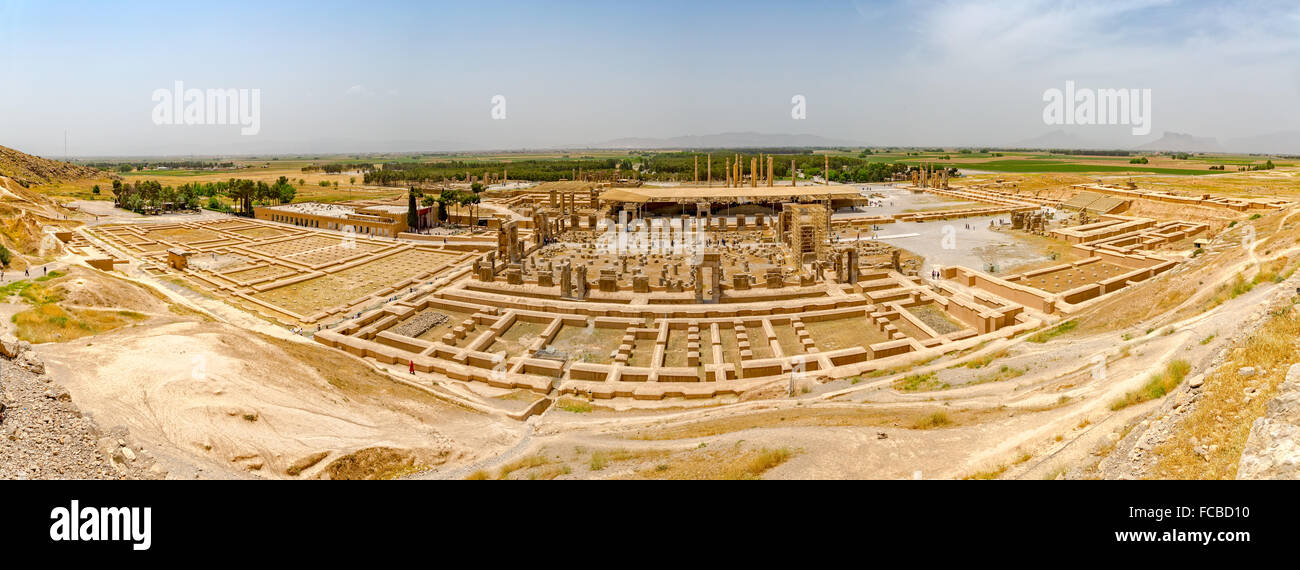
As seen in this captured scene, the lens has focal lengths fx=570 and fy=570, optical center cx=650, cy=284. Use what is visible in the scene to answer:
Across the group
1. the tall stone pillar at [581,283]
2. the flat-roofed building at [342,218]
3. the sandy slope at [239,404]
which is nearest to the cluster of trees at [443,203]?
the flat-roofed building at [342,218]

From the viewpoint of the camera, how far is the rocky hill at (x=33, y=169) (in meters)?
68.8

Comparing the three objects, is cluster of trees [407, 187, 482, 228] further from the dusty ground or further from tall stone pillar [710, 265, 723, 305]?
the dusty ground

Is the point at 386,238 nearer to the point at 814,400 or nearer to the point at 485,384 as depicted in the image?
the point at 485,384

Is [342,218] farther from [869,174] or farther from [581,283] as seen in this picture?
[869,174]

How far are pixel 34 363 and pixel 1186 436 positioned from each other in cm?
1628

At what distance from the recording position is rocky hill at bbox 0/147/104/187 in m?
68.8

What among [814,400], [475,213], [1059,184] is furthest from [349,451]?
[1059,184]

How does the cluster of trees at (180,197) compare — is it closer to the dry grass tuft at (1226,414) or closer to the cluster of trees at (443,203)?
the cluster of trees at (443,203)

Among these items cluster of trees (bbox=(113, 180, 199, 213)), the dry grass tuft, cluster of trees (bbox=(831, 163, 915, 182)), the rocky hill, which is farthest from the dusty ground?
cluster of trees (bbox=(831, 163, 915, 182))

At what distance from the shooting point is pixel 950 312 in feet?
74.4

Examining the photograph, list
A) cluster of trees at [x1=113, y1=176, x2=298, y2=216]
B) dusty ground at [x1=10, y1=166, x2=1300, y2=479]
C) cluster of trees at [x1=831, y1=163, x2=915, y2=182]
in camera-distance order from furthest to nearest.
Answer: cluster of trees at [x1=831, y1=163, x2=915, y2=182], cluster of trees at [x1=113, y1=176, x2=298, y2=216], dusty ground at [x1=10, y1=166, x2=1300, y2=479]

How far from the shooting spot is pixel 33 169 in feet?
254

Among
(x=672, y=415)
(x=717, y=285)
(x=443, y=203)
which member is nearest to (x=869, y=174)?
(x=443, y=203)
